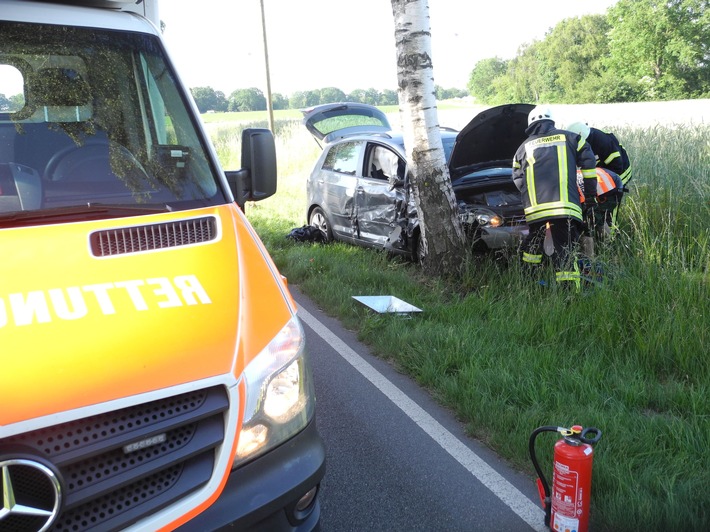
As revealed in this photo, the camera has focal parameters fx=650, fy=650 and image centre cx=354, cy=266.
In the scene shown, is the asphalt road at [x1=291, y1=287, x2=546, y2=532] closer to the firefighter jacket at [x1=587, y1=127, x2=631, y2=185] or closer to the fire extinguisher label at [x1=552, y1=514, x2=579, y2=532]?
the fire extinguisher label at [x1=552, y1=514, x2=579, y2=532]

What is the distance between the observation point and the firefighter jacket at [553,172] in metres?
6.03

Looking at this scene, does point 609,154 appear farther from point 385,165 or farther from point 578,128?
point 385,165

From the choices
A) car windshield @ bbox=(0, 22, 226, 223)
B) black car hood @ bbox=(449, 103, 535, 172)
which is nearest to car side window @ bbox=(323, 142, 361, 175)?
black car hood @ bbox=(449, 103, 535, 172)

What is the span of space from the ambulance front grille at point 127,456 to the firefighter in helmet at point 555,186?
14.9 feet

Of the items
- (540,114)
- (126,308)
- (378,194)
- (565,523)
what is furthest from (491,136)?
(126,308)

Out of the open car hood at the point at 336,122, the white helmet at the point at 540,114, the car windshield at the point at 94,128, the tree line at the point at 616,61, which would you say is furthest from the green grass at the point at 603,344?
the tree line at the point at 616,61

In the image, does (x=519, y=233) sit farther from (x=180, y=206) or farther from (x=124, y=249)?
(x=124, y=249)

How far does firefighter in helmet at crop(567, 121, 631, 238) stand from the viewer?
22.2 ft

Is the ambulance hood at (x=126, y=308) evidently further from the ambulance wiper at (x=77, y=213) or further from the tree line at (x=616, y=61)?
the tree line at (x=616, y=61)

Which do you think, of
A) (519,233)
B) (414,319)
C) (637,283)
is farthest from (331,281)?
(637,283)

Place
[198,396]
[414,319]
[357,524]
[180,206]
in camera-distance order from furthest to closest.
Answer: [414,319], [357,524], [180,206], [198,396]

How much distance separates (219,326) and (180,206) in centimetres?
86

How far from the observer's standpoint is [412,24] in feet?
22.3

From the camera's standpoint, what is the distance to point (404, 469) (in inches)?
143
